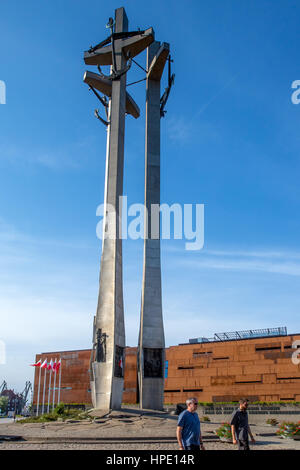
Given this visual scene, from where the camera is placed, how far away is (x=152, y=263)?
86.9 feet

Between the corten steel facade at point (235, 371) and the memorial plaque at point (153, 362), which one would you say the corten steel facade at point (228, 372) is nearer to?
the corten steel facade at point (235, 371)

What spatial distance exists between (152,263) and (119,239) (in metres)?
2.80

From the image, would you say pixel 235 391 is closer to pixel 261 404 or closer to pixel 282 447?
pixel 261 404

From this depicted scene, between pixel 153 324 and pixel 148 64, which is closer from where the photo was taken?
pixel 153 324

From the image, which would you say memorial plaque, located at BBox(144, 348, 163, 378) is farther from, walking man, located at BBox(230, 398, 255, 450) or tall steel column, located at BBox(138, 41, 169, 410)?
walking man, located at BBox(230, 398, 255, 450)

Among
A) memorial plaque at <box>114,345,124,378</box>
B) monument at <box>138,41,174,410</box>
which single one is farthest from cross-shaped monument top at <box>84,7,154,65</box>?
memorial plaque at <box>114,345,124,378</box>

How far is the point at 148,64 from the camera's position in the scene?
103 feet

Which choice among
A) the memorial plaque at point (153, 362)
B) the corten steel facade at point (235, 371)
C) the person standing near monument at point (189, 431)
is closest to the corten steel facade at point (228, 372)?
the corten steel facade at point (235, 371)

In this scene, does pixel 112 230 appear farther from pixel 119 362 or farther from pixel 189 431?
pixel 189 431

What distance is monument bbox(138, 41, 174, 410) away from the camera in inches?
968

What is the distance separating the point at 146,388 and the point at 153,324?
347 cm

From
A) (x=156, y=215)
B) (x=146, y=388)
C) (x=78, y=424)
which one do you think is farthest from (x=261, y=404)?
(x=78, y=424)

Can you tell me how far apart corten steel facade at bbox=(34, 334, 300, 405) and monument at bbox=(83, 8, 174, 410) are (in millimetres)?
9889

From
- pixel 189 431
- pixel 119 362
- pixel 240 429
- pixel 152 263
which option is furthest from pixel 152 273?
pixel 189 431
